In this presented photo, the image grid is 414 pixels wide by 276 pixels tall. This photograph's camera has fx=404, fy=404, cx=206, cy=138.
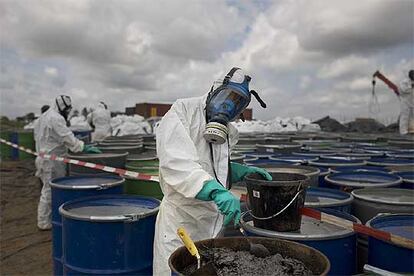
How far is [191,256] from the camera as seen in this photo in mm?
1601

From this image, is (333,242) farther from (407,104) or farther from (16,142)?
(16,142)

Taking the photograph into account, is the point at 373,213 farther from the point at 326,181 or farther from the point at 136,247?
the point at 136,247

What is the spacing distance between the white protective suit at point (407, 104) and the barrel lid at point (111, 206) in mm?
9960

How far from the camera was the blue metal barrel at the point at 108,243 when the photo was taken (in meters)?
2.54

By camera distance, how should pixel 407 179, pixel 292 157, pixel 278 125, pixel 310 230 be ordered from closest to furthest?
pixel 310 230
pixel 407 179
pixel 292 157
pixel 278 125

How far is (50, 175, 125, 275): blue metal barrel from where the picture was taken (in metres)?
3.31

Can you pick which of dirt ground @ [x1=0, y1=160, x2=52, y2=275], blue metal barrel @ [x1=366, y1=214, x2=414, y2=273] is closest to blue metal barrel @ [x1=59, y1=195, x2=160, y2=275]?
blue metal barrel @ [x1=366, y1=214, x2=414, y2=273]

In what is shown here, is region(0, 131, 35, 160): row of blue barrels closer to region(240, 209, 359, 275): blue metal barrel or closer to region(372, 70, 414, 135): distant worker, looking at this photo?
region(240, 209, 359, 275): blue metal barrel

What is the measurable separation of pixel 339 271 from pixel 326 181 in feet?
4.63

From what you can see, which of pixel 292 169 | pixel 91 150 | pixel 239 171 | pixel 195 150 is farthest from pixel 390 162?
pixel 91 150

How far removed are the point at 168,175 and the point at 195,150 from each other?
18 centimetres

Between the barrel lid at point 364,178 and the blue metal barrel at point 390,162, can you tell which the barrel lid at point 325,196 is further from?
the blue metal barrel at point 390,162

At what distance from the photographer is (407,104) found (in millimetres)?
11031

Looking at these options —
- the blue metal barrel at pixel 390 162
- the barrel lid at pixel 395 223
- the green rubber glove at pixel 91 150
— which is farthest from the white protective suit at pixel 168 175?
the green rubber glove at pixel 91 150
